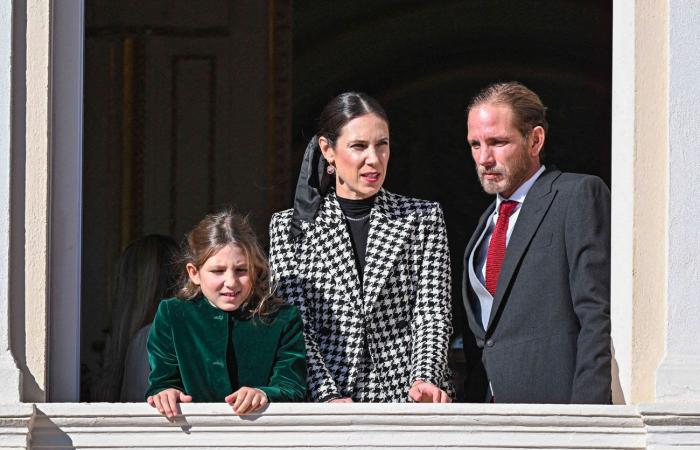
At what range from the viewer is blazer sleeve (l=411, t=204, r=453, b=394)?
505cm

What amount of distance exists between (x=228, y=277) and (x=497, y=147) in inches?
36.2

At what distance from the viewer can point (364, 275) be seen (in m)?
5.16

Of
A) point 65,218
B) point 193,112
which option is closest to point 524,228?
point 65,218

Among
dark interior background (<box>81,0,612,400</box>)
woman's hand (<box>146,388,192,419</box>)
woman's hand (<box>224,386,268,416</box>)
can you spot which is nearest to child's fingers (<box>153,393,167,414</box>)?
woman's hand (<box>146,388,192,419</box>)

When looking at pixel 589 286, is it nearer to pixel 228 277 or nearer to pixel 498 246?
pixel 498 246

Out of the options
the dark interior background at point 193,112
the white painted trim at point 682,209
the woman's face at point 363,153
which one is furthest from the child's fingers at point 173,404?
the dark interior background at point 193,112

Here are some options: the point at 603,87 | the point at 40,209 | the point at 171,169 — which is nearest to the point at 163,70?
the point at 171,169

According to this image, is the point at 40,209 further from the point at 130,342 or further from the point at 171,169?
the point at 171,169

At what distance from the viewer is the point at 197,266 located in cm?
509

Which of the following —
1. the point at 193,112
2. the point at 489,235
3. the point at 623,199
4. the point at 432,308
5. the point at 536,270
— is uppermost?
the point at 193,112

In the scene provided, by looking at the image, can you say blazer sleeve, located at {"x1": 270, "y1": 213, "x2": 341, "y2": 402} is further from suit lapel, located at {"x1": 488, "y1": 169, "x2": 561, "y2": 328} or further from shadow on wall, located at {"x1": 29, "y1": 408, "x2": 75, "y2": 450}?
shadow on wall, located at {"x1": 29, "y1": 408, "x2": 75, "y2": 450}

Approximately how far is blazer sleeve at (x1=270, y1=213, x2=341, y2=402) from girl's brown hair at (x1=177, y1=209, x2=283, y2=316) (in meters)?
0.05

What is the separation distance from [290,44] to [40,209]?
13.0 ft

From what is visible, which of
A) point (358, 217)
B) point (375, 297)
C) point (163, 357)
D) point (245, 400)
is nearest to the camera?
point (245, 400)
